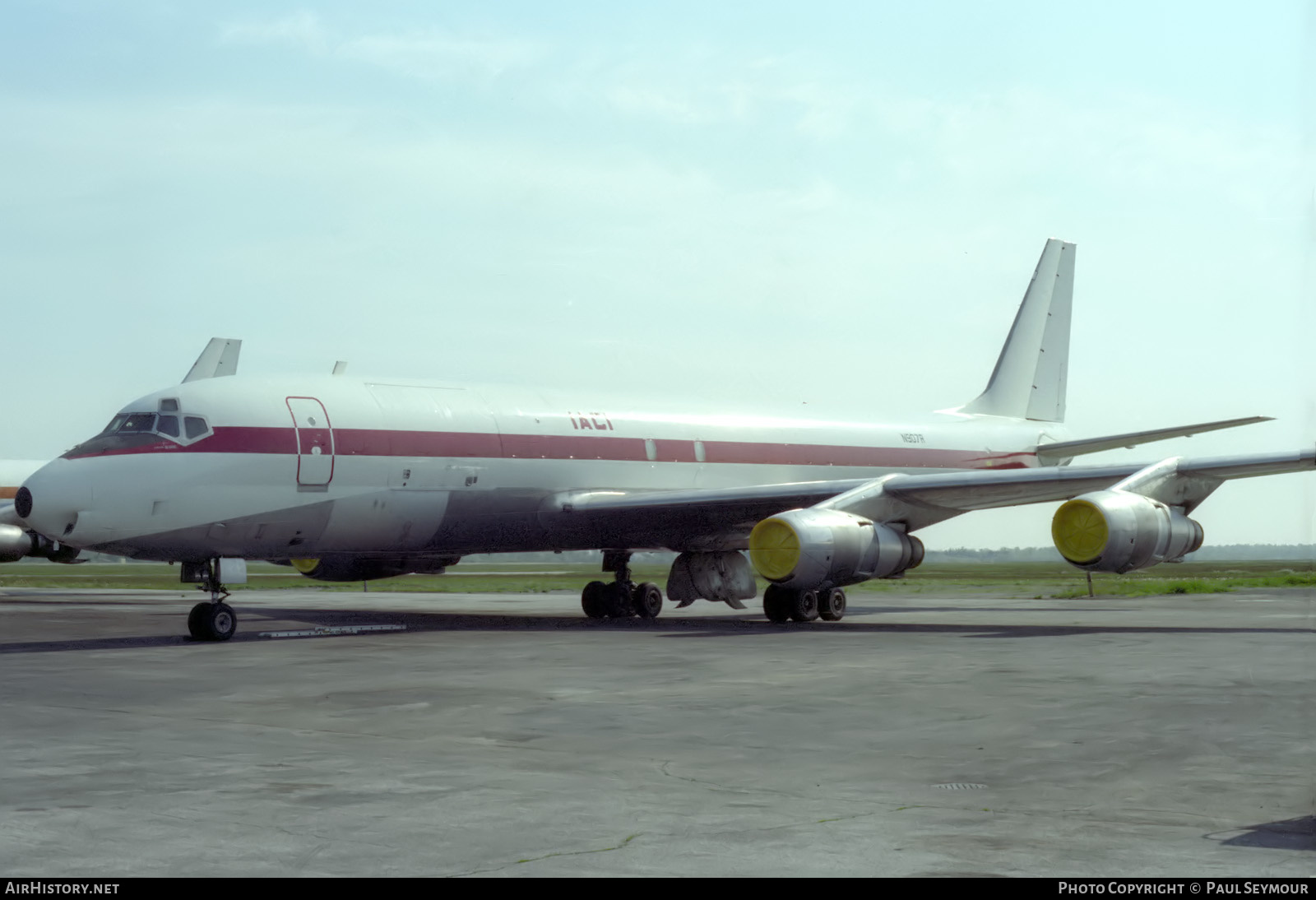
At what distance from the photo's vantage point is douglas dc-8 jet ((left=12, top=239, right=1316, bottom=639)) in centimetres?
1978

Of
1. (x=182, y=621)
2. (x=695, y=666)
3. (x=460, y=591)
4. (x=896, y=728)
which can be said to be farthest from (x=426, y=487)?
(x=460, y=591)

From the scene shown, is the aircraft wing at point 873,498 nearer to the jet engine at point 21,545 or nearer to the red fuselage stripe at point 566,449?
the red fuselage stripe at point 566,449

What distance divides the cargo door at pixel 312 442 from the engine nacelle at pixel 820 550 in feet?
21.8

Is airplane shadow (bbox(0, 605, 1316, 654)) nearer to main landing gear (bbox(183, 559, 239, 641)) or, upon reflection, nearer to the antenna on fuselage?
main landing gear (bbox(183, 559, 239, 641))

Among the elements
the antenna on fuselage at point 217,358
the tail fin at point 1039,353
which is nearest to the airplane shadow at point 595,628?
the tail fin at point 1039,353

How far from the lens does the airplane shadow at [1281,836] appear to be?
6.10 metres

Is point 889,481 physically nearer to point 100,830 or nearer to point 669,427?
point 669,427

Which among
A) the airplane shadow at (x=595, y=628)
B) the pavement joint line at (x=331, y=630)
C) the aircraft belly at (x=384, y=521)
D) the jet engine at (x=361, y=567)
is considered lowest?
the airplane shadow at (x=595, y=628)

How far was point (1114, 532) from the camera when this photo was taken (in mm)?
19953

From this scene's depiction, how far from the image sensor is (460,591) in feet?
142

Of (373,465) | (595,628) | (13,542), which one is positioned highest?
(373,465)

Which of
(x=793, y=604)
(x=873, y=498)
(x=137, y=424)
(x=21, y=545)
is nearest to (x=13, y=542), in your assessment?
(x=21, y=545)

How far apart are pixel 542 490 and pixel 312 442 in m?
4.62

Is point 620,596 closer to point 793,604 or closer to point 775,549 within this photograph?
point 793,604
